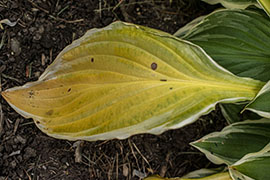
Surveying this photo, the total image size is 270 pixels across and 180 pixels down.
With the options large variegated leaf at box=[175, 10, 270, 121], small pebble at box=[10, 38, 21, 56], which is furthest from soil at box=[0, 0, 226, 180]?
large variegated leaf at box=[175, 10, 270, 121]

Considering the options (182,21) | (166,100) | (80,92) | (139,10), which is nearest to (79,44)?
(80,92)

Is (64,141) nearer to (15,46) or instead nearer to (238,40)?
(15,46)

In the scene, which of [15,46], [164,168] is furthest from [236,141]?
[15,46]

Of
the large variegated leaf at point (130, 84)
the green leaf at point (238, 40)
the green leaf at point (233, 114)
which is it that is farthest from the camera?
the green leaf at point (233, 114)

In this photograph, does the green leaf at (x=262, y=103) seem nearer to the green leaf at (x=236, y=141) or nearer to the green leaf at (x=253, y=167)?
the green leaf at (x=253, y=167)

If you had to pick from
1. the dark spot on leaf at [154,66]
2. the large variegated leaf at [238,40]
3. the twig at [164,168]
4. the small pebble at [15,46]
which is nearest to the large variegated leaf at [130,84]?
the dark spot on leaf at [154,66]

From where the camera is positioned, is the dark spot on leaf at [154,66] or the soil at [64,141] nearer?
the dark spot on leaf at [154,66]
